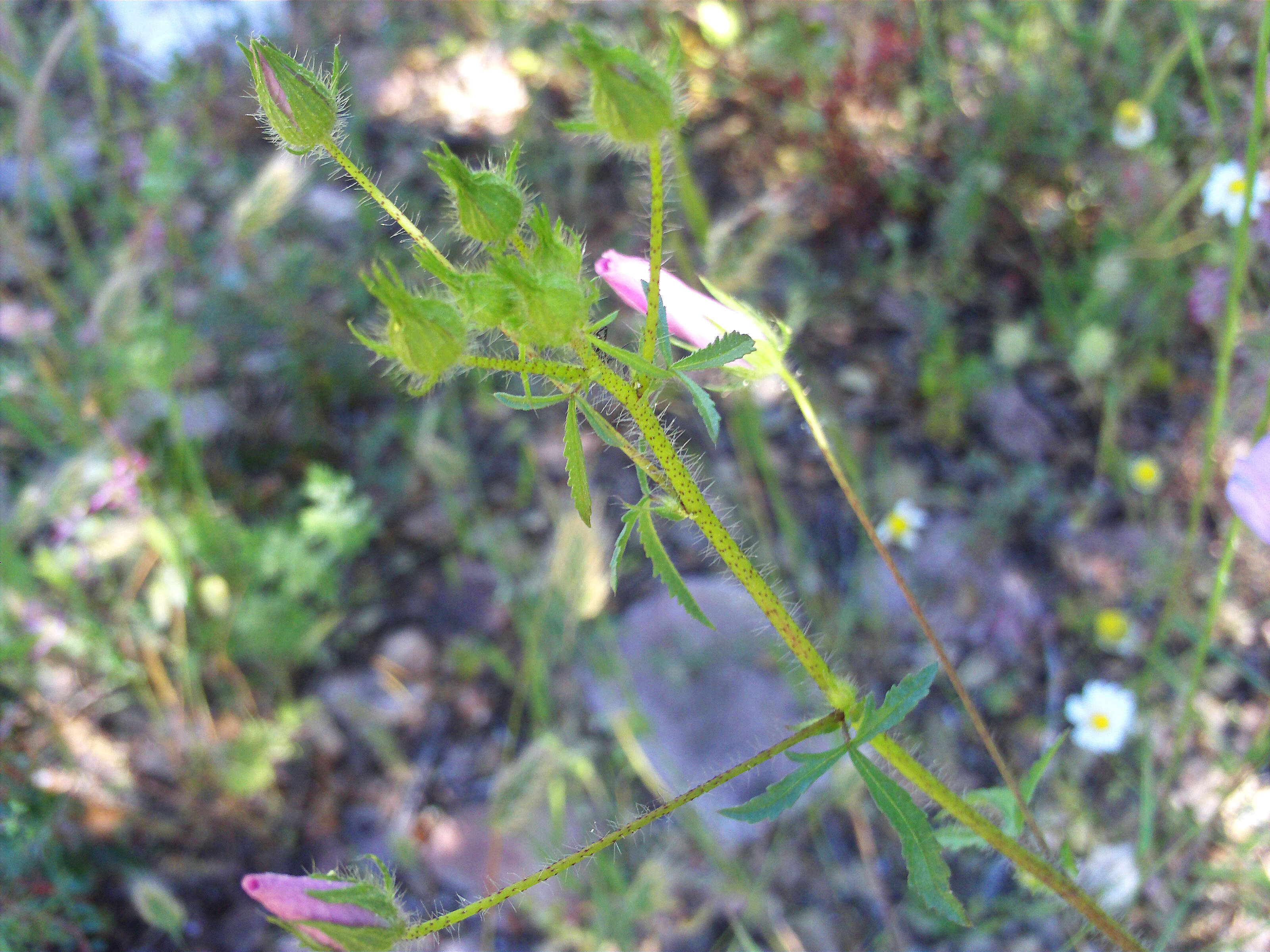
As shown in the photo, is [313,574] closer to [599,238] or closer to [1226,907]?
[599,238]

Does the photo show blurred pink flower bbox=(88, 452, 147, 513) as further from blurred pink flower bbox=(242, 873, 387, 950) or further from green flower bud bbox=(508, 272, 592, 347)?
green flower bud bbox=(508, 272, 592, 347)

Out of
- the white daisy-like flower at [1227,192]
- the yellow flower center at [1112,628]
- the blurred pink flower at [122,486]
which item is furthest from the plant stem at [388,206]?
the white daisy-like flower at [1227,192]

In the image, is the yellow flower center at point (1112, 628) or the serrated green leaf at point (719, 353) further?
the yellow flower center at point (1112, 628)

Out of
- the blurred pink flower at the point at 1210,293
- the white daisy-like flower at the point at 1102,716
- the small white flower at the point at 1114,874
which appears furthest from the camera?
the blurred pink flower at the point at 1210,293

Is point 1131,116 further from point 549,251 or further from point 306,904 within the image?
point 306,904

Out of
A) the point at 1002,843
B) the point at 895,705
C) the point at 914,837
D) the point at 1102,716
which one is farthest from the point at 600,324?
the point at 1102,716

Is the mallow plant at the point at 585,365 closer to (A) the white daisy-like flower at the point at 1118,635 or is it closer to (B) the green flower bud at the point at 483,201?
(B) the green flower bud at the point at 483,201

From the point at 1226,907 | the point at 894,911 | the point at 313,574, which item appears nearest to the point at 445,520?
the point at 313,574
